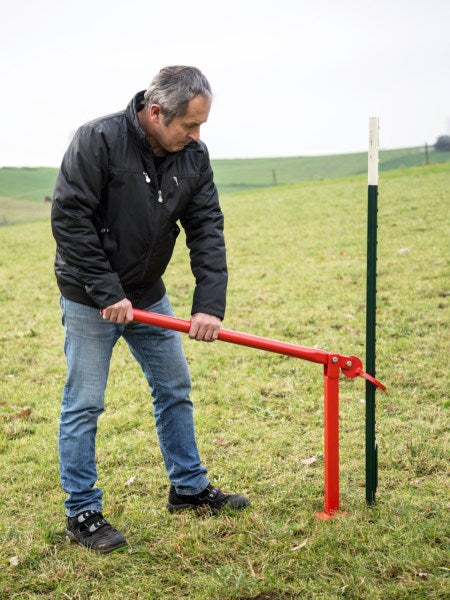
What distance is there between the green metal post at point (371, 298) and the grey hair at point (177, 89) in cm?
81

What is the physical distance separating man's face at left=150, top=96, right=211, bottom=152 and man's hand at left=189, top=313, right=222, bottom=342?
79 cm

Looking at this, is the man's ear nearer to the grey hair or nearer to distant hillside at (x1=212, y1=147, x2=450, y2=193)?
the grey hair

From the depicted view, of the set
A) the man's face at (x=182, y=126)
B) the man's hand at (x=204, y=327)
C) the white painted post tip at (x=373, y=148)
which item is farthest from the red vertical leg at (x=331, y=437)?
the man's face at (x=182, y=126)

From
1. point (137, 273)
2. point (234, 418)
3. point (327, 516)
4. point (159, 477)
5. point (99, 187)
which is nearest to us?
point (99, 187)

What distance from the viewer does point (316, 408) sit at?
208 inches

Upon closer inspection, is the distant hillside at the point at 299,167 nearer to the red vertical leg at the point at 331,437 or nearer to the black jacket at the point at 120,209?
the red vertical leg at the point at 331,437

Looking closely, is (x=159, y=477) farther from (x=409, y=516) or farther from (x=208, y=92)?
(x=208, y=92)

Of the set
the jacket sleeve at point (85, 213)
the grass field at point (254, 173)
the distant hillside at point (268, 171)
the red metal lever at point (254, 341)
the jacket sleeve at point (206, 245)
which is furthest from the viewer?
the distant hillside at point (268, 171)

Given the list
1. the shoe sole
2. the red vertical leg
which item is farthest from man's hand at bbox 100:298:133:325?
the shoe sole

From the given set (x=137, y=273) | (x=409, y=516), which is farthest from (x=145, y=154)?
(x=409, y=516)

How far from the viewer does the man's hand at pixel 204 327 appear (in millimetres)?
3375

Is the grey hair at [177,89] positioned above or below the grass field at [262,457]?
above

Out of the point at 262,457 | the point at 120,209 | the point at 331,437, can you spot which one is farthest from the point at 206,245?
the point at 262,457

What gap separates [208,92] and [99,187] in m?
0.63
